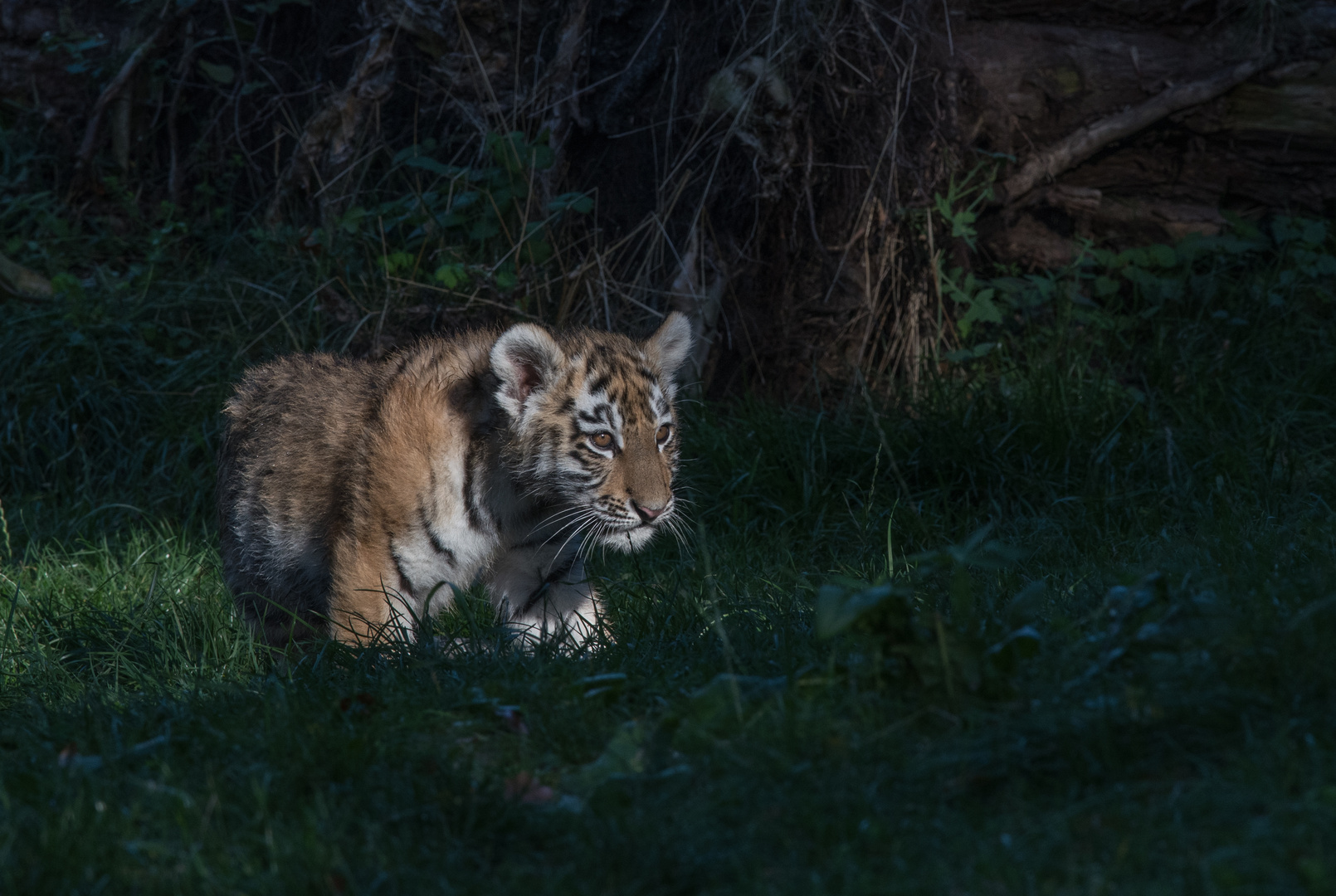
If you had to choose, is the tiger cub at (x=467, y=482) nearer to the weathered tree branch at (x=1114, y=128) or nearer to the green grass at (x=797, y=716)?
the green grass at (x=797, y=716)

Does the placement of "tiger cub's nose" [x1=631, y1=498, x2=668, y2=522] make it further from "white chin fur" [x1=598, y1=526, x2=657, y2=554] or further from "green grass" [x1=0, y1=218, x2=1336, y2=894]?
"green grass" [x1=0, y1=218, x2=1336, y2=894]

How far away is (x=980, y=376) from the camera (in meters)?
6.57

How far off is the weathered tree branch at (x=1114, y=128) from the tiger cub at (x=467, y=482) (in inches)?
124

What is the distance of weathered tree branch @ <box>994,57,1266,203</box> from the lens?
7004mm

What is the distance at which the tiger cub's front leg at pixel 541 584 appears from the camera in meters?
4.73

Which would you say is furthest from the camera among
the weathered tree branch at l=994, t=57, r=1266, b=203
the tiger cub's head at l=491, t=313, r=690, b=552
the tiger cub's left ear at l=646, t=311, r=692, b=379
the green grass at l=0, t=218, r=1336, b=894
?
the weathered tree branch at l=994, t=57, r=1266, b=203

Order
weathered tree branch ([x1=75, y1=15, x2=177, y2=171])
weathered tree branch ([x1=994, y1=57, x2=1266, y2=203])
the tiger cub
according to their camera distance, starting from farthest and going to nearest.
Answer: weathered tree branch ([x1=75, y1=15, x2=177, y2=171]) → weathered tree branch ([x1=994, y1=57, x2=1266, y2=203]) → the tiger cub

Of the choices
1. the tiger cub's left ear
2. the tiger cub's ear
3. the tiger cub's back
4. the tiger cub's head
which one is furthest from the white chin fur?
the tiger cub's back

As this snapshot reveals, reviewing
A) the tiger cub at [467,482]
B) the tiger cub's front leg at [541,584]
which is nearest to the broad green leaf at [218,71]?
the tiger cub at [467,482]

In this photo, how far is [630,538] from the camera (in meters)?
4.64

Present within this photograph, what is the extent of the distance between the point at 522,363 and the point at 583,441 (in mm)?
350

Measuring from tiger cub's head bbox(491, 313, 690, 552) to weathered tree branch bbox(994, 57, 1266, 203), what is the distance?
343 centimetres

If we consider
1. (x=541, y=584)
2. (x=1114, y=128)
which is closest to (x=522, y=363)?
(x=541, y=584)

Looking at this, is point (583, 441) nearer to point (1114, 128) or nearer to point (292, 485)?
point (292, 485)
